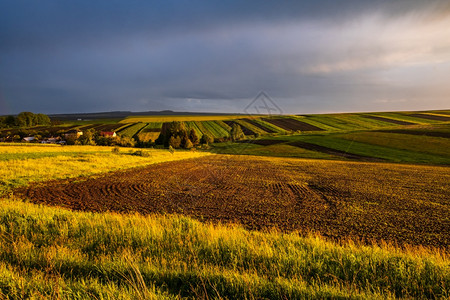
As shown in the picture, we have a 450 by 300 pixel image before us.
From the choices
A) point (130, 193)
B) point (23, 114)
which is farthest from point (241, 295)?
point (23, 114)

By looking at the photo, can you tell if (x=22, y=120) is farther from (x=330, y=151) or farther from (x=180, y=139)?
(x=330, y=151)

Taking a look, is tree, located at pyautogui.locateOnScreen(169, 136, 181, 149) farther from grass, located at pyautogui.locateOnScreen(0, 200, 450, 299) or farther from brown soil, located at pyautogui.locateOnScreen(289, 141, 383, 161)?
grass, located at pyautogui.locateOnScreen(0, 200, 450, 299)

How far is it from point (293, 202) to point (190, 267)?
40.7ft

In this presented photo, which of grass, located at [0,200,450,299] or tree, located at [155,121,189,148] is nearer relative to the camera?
grass, located at [0,200,450,299]

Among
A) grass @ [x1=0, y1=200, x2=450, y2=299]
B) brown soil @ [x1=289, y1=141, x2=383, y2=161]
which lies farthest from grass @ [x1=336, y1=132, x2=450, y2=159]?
grass @ [x1=0, y1=200, x2=450, y2=299]

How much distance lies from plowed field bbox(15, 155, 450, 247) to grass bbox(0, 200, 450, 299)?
16.9ft

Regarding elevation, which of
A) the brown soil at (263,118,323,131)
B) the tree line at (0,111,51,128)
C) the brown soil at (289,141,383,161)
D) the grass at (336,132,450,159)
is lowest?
the brown soil at (289,141,383,161)

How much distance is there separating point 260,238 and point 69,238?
4.64 m

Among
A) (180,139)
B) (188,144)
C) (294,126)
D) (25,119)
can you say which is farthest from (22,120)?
(294,126)

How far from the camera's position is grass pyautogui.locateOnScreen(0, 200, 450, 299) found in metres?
3.05

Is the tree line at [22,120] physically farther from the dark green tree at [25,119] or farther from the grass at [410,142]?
the grass at [410,142]

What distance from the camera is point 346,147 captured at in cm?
5606

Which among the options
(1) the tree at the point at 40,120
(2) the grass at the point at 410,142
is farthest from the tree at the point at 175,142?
(1) the tree at the point at 40,120

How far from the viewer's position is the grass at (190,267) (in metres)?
3.05
